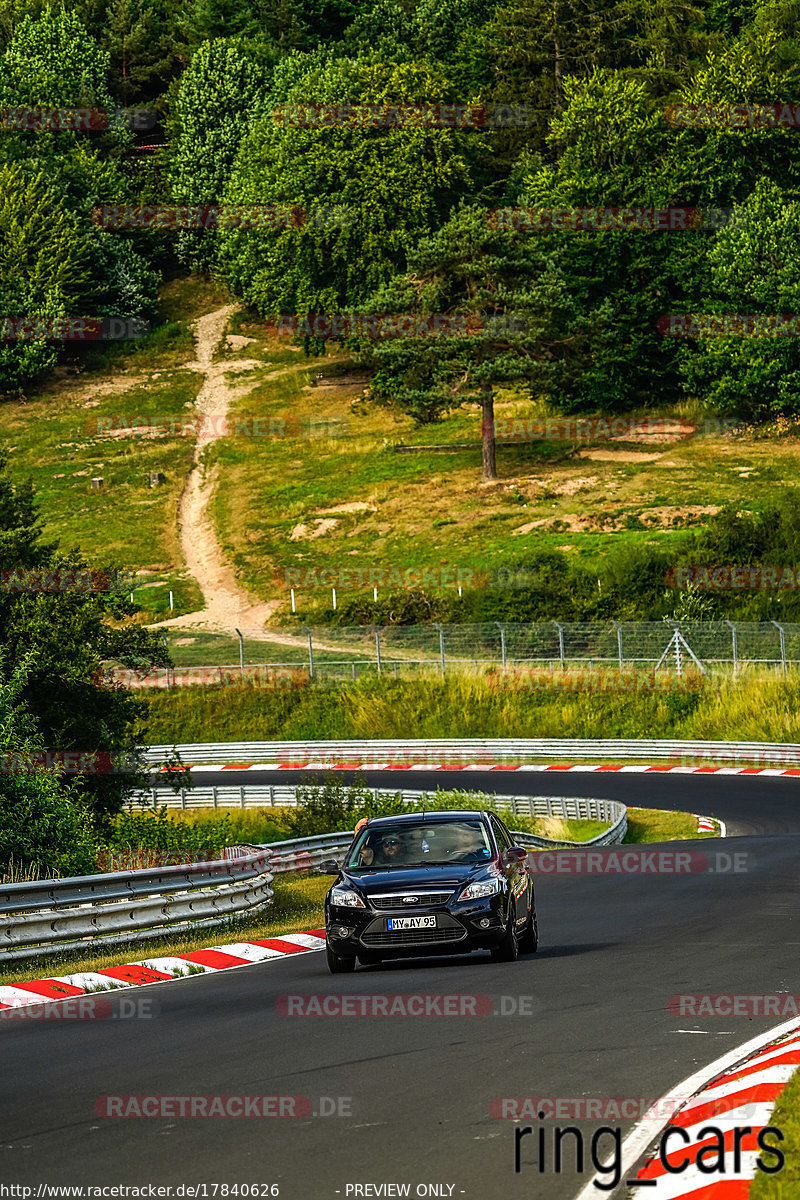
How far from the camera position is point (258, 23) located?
118 m


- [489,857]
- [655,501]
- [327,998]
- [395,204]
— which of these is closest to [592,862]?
[489,857]

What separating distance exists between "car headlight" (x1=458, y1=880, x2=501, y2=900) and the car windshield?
595 millimetres

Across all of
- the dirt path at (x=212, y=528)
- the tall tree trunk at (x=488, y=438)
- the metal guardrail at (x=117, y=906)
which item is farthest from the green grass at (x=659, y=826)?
the tall tree trunk at (x=488, y=438)

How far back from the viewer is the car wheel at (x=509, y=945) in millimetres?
14663

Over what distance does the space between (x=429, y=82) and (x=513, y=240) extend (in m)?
23.1

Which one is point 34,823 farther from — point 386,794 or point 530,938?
point 386,794

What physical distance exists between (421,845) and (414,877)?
0.91 metres

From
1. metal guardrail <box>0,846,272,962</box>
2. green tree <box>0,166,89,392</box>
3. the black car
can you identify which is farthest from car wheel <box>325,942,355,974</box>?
green tree <box>0,166,89,392</box>

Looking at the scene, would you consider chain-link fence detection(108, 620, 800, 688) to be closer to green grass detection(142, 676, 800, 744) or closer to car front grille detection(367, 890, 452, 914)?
green grass detection(142, 676, 800, 744)

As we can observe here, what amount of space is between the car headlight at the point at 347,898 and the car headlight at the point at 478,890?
0.87 meters

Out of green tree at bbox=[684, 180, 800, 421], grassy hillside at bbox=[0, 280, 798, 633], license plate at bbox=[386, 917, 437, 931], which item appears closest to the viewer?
license plate at bbox=[386, 917, 437, 931]

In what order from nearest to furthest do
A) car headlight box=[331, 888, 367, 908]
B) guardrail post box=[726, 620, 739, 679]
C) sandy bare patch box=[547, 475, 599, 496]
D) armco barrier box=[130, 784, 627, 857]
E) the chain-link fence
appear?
car headlight box=[331, 888, 367, 908] < armco barrier box=[130, 784, 627, 857] < guardrail post box=[726, 620, 739, 679] < the chain-link fence < sandy bare patch box=[547, 475, 599, 496]

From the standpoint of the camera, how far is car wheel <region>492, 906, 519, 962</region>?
Answer: 14663mm

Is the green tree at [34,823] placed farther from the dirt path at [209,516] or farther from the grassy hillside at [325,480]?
the grassy hillside at [325,480]
